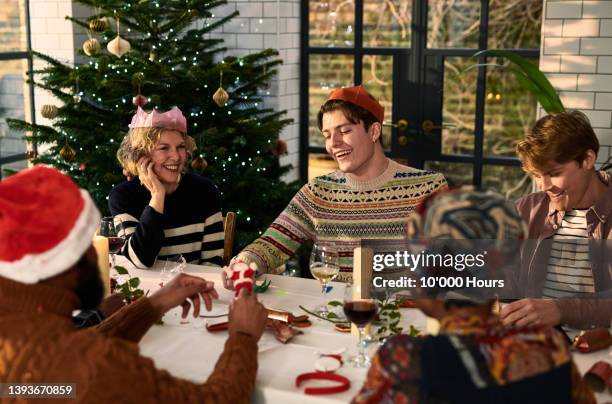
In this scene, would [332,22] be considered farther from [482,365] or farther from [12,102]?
[482,365]

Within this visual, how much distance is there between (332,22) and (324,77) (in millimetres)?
369

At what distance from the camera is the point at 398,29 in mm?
5020

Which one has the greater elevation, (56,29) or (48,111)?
(56,29)

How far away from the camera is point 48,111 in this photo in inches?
150

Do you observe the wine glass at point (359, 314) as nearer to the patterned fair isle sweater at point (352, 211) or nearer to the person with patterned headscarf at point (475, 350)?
the person with patterned headscarf at point (475, 350)

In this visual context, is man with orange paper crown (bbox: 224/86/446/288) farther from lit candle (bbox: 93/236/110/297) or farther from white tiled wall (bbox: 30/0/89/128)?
white tiled wall (bbox: 30/0/89/128)

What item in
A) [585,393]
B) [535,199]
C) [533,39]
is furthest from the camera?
[533,39]

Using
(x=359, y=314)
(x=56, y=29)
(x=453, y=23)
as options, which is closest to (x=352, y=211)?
(x=359, y=314)

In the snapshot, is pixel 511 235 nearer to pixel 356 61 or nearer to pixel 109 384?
pixel 109 384

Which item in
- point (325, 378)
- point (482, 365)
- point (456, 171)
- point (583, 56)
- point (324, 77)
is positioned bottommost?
point (325, 378)

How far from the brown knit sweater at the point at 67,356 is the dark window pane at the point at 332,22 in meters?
3.97

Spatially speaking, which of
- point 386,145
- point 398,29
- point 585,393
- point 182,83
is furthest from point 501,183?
point 585,393

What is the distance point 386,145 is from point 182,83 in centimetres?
160

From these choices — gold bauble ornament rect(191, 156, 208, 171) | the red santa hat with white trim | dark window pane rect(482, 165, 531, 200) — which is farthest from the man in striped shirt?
dark window pane rect(482, 165, 531, 200)
